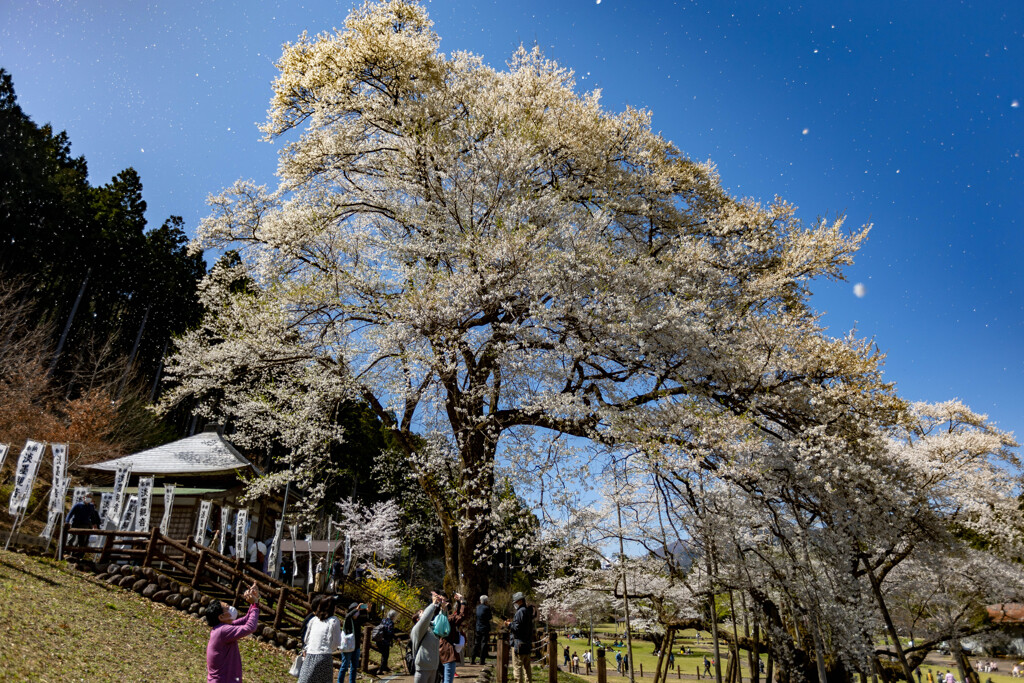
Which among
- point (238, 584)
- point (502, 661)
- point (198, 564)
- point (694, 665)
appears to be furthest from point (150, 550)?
point (694, 665)

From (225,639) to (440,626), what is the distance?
7.66ft

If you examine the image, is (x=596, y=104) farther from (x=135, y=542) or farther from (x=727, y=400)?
(x=135, y=542)

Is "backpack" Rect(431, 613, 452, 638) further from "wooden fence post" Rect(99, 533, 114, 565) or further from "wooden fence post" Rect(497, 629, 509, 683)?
"wooden fence post" Rect(99, 533, 114, 565)

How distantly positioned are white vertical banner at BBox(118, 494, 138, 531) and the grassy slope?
2.76 meters

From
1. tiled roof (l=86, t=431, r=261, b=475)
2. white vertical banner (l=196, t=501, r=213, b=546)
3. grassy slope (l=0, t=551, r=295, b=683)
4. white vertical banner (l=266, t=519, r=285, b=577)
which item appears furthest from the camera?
white vertical banner (l=266, t=519, r=285, b=577)

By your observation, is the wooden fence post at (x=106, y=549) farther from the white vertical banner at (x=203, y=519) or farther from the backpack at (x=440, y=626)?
the backpack at (x=440, y=626)

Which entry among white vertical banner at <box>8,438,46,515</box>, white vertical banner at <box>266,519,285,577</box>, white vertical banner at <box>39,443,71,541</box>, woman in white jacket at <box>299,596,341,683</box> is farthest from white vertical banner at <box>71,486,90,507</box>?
woman in white jacket at <box>299,596,341,683</box>

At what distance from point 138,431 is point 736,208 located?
92.0 feet

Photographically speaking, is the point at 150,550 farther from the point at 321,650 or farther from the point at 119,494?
the point at 321,650

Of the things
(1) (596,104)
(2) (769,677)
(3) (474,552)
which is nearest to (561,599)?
(2) (769,677)

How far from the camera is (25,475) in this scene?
11234 mm

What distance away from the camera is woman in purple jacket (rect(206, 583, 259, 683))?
4656 mm

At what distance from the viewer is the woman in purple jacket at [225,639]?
4656 millimetres

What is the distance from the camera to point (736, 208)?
13.1 m
